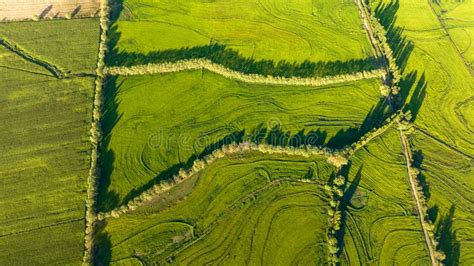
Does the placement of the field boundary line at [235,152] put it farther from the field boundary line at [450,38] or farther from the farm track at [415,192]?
the field boundary line at [450,38]

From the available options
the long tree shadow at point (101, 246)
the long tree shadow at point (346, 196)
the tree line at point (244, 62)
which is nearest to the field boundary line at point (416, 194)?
the long tree shadow at point (346, 196)

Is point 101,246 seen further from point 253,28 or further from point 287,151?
point 253,28

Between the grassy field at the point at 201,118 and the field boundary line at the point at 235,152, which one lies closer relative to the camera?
the field boundary line at the point at 235,152

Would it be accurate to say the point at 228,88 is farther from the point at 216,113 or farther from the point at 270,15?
the point at 270,15

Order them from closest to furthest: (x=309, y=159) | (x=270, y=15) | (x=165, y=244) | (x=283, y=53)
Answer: (x=165, y=244) → (x=309, y=159) → (x=283, y=53) → (x=270, y=15)

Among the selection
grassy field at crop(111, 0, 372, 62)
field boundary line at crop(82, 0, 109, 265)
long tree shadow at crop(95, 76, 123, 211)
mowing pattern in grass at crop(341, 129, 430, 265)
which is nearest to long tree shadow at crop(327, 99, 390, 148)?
mowing pattern in grass at crop(341, 129, 430, 265)

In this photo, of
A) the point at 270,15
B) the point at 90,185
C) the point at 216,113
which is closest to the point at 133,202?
the point at 90,185

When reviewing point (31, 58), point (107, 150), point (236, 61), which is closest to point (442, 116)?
point (236, 61)
